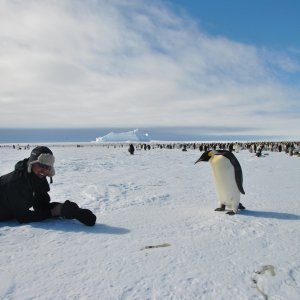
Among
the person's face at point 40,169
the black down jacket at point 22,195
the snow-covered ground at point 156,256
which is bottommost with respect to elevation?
the snow-covered ground at point 156,256

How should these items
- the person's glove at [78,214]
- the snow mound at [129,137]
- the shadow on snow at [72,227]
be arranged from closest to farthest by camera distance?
1. the shadow on snow at [72,227]
2. the person's glove at [78,214]
3. the snow mound at [129,137]

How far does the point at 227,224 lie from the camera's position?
4.02 metres

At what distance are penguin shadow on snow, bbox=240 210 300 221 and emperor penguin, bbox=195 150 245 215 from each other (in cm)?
14

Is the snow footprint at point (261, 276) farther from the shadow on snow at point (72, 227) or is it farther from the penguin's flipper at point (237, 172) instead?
the penguin's flipper at point (237, 172)

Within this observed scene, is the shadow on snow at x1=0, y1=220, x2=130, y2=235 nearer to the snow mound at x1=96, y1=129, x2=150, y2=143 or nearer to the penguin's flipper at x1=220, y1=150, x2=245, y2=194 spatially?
the penguin's flipper at x1=220, y1=150, x2=245, y2=194

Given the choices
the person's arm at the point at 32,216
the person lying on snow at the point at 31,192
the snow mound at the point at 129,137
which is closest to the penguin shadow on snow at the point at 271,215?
the person lying on snow at the point at 31,192

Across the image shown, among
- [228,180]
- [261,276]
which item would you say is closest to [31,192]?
[261,276]

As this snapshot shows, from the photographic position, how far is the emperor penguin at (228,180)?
4.79 meters

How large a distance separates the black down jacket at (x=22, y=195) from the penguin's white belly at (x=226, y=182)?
2211 millimetres

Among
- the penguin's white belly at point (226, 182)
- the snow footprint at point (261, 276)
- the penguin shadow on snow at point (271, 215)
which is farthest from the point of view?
the penguin's white belly at point (226, 182)

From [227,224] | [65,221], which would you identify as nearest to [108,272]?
[65,221]

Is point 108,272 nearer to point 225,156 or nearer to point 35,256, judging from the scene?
point 35,256

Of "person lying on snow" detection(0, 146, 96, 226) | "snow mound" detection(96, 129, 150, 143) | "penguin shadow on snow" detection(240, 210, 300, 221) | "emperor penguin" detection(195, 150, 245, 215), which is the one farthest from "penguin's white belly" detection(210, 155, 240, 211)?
"snow mound" detection(96, 129, 150, 143)

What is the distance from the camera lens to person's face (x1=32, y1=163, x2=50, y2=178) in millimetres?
3738
